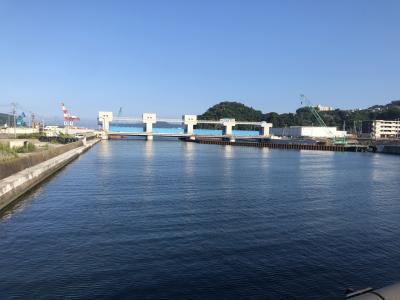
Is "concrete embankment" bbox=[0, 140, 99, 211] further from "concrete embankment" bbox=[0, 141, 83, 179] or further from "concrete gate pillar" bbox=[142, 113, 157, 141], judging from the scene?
"concrete gate pillar" bbox=[142, 113, 157, 141]

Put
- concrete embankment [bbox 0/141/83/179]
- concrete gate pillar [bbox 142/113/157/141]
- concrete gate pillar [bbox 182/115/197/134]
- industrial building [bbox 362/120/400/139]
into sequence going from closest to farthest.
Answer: concrete embankment [bbox 0/141/83/179]
concrete gate pillar [bbox 142/113/157/141]
concrete gate pillar [bbox 182/115/197/134]
industrial building [bbox 362/120/400/139]

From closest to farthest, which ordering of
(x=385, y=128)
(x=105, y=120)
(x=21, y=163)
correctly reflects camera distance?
1. (x=21, y=163)
2. (x=105, y=120)
3. (x=385, y=128)

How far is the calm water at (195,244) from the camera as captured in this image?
11.3 meters

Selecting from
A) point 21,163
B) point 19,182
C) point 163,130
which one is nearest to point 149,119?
point 163,130

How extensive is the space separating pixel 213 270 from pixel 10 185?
669 inches

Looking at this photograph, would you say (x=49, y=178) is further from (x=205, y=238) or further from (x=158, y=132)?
(x=158, y=132)

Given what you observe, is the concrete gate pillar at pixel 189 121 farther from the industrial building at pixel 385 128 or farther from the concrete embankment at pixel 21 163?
the concrete embankment at pixel 21 163

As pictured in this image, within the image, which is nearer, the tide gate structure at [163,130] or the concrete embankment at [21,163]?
the concrete embankment at [21,163]

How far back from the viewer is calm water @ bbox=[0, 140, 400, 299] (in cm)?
1132

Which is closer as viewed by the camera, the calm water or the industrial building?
the calm water

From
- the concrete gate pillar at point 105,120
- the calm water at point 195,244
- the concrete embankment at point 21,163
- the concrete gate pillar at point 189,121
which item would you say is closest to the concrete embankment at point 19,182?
the concrete embankment at point 21,163

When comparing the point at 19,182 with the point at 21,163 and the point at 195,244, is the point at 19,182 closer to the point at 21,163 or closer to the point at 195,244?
the point at 21,163

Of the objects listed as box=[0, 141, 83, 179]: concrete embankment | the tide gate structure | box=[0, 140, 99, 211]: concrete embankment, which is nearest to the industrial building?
the tide gate structure

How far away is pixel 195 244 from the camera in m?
15.2
